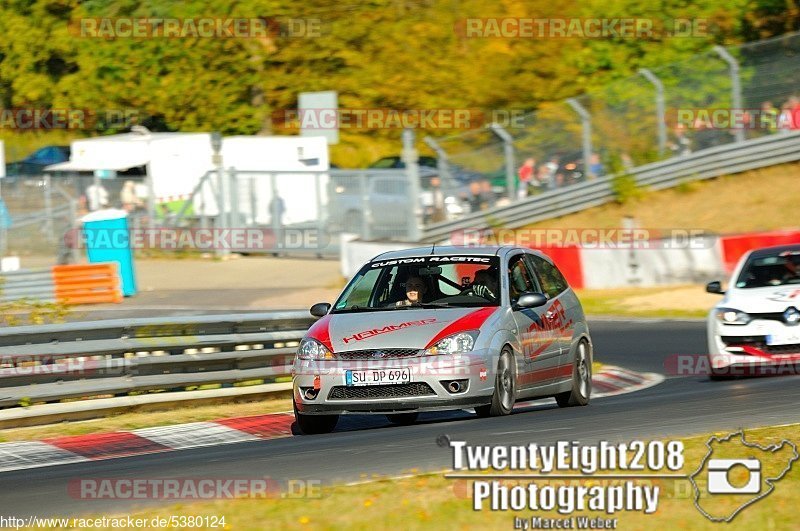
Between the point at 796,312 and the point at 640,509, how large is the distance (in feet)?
25.9

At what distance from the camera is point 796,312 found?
47.5 feet

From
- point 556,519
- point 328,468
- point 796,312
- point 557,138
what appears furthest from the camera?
point 557,138

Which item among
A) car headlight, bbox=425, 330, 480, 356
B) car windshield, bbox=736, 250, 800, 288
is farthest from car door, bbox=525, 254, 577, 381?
car windshield, bbox=736, 250, 800, 288

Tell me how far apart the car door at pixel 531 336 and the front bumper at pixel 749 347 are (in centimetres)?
322

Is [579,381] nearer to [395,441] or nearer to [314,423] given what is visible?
[314,423]

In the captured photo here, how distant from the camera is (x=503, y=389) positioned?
11.2 m

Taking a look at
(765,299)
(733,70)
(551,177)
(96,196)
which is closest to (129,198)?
(96,196)

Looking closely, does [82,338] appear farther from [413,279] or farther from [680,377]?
[680,377]

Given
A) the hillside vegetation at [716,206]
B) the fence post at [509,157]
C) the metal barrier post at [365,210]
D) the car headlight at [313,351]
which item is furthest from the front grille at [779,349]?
the metal barrier post at [365,210]

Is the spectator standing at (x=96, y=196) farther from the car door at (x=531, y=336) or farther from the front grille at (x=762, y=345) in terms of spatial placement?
the car door at (x=531, y=336)

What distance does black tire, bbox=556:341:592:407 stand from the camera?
12617mm

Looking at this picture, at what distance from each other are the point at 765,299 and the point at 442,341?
5153 millimetres

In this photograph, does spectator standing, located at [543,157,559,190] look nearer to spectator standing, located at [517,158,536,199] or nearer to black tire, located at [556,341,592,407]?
spectator standing, located at [517,158,536,199]

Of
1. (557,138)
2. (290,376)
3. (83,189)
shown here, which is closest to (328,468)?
(290,376)
